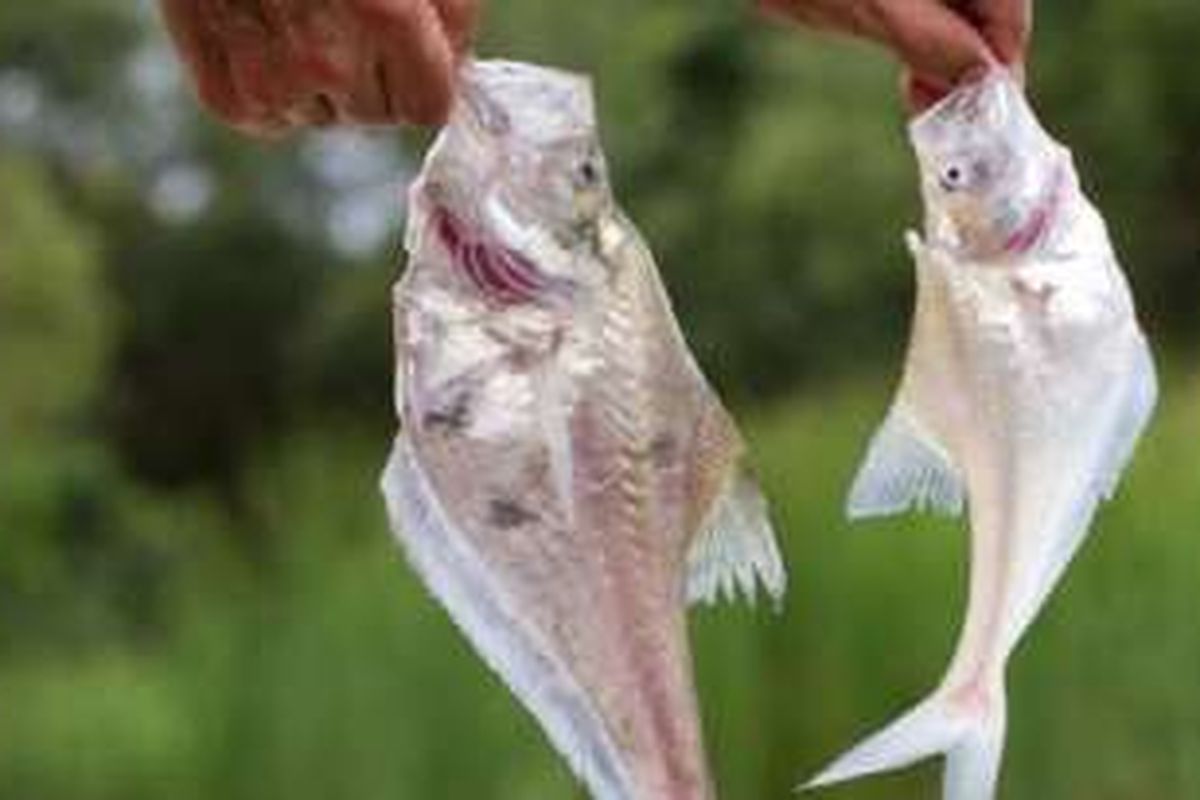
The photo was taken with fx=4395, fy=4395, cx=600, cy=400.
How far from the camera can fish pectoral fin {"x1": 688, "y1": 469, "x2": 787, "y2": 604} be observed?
5.74 feet

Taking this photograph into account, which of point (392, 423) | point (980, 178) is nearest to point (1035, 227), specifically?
point (980, 178)

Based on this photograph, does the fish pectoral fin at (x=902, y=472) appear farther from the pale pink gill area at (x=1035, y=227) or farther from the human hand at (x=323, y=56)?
the human hand at (x=323, y=56)

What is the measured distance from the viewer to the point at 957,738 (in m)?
1.73

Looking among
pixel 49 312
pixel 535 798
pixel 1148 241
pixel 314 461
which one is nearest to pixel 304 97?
pixel 535 798

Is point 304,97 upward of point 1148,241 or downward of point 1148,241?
upward

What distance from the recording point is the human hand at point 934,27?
1813 millimetres

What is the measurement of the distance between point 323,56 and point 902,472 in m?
0.30

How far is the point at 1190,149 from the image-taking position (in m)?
9.98

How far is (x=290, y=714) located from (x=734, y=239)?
6.29 m

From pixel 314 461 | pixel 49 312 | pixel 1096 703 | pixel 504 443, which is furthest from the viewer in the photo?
pixel 49 312

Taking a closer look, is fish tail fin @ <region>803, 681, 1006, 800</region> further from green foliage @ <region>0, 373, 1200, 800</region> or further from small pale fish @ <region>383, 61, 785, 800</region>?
green foliage @ <region>0, 373, 1200, 800</region>

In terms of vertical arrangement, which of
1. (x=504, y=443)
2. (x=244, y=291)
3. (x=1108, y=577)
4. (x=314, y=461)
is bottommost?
(x=244, y=291)

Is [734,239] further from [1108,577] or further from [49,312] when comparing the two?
[1108,577]

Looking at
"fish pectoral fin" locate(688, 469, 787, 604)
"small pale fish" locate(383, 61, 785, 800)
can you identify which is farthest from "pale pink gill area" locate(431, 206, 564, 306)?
"fish pectoral fin" locate(688, 469, 787, 604)
